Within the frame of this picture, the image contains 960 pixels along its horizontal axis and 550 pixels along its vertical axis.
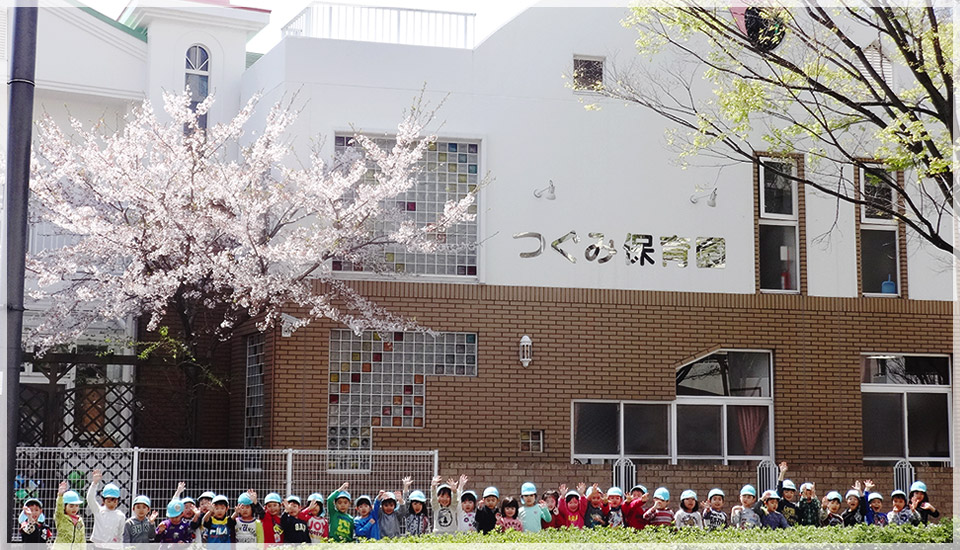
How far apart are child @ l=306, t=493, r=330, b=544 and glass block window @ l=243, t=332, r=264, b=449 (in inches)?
199

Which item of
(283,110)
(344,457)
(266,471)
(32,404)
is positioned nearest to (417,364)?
(344,457)

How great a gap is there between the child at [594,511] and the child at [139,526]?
511 cm

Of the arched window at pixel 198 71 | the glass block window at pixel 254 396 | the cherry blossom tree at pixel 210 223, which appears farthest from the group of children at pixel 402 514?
the arched window at pixel 198 71

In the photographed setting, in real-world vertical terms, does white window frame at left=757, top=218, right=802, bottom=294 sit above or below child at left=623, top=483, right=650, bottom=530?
above

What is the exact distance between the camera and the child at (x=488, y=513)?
46.9 ft

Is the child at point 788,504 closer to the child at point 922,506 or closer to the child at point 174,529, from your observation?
the child at point 922,506

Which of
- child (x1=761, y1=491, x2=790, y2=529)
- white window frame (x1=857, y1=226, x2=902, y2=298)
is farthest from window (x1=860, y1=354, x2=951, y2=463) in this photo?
child (x1=761, y1=491, x2=790, y2=529)

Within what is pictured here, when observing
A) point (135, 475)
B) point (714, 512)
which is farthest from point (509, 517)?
point (135, 475)

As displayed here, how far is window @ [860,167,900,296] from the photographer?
67.5ft

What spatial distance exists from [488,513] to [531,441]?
14.7 ft

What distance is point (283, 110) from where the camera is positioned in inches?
728

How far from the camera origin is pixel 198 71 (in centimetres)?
2169

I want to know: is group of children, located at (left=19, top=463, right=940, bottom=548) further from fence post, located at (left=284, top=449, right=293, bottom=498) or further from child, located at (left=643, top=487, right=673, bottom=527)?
fence post, located at (left=284, top=449, right=293, bottom=498)

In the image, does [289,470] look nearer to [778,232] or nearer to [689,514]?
[689,514]
